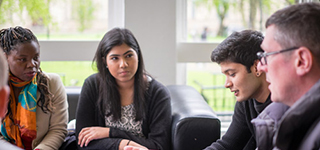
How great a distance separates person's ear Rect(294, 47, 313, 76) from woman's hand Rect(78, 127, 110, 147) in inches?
57.2

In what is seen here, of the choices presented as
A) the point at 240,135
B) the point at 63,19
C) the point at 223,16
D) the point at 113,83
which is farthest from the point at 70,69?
the point at 240,135

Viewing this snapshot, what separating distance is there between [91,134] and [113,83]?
0.38 meters

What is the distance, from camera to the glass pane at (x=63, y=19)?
3.39m

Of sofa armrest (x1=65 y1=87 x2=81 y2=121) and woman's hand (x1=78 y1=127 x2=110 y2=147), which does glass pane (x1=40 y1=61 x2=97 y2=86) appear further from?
woman's hand (x1=78 y1=127 x2=110 y2=147)

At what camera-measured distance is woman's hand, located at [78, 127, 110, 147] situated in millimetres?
2348

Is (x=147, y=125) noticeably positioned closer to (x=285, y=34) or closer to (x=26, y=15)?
(x=285, y=34)

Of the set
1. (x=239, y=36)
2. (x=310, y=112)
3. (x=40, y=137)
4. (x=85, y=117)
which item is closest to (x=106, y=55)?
(x=85, y=117)

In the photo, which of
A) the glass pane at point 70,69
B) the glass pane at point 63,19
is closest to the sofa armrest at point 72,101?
the glass pane at point 70,69

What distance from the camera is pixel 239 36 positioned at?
1.86 m

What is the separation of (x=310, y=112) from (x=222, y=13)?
2453 millimetres

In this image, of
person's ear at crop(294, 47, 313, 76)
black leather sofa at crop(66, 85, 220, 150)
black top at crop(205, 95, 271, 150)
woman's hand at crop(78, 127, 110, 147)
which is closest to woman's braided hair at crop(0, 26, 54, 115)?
woman's hand at crop(78, 127, 110, 147)

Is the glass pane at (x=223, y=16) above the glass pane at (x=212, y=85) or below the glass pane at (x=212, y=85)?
above

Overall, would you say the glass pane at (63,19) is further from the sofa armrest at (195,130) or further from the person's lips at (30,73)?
the sofa armrest at (195,130)

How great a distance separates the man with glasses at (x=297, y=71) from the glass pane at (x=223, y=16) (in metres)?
2.19
